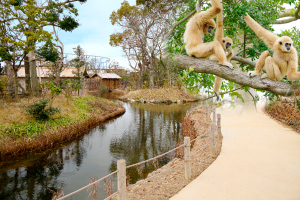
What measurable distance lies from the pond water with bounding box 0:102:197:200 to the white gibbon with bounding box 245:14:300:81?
185 inches

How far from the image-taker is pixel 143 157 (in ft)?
28.9

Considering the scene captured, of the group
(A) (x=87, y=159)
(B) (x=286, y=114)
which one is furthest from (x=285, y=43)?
(B) (x=286, y=114)

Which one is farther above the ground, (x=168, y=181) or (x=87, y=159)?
(x=168, y=181)

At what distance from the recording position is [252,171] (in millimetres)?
5328

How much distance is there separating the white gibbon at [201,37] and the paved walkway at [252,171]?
270 centimetres

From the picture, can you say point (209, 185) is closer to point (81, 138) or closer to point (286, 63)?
point (286, 63)

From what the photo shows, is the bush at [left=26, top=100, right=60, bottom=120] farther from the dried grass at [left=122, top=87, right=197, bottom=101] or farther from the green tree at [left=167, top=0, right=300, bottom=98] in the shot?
the dried grass at [left=122, top=87, right=197, bottom=101]

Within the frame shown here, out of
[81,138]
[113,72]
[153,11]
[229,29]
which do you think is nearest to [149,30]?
[153,11]

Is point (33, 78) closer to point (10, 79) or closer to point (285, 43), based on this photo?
point (10, 79)

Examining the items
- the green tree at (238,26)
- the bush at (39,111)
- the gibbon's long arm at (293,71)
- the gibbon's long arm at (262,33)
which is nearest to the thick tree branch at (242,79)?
the green tree at (238,26)

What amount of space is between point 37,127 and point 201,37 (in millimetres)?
8980

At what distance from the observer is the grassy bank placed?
8711 mm

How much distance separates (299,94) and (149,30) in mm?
23796

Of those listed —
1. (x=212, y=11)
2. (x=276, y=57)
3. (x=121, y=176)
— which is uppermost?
(x=212, y=11)
